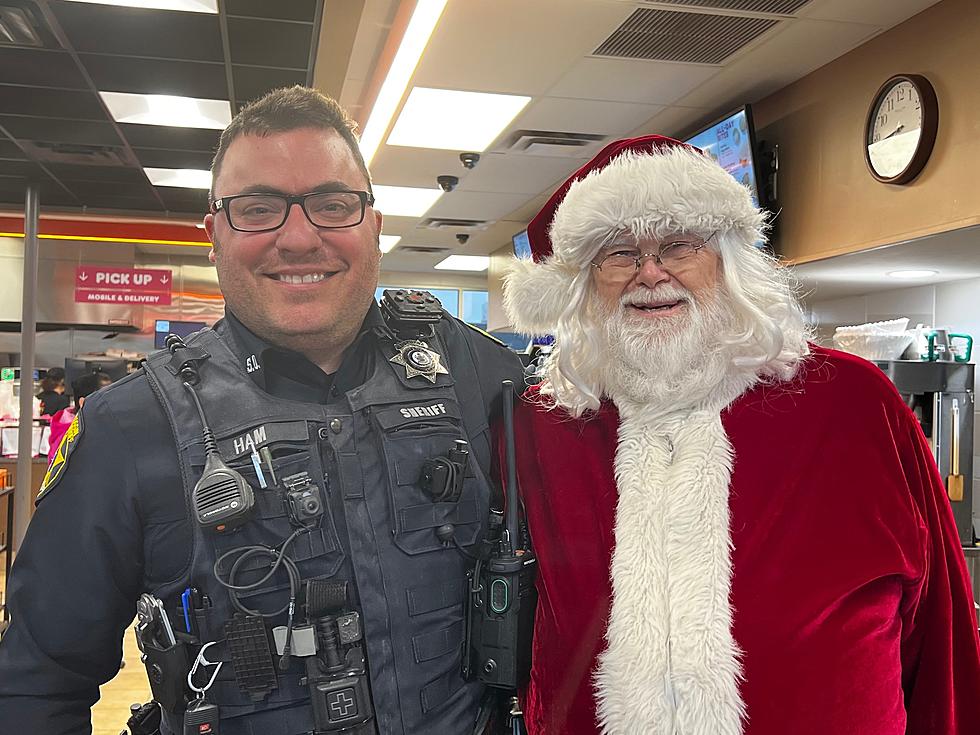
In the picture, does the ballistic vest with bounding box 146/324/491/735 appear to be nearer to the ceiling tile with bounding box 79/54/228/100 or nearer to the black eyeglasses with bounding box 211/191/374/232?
the black eyeglasses with bounding box 211/191/374/232

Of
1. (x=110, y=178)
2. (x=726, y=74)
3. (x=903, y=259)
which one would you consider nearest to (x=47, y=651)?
(x=903, y=259)

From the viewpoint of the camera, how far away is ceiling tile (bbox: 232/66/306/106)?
444 cm

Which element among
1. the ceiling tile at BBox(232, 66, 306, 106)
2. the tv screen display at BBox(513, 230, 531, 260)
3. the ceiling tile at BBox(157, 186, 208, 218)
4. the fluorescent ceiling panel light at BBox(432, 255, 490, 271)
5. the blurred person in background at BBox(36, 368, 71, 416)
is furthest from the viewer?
the fluorescent ceiling panel light at BBox(432, 255, 490, 271)

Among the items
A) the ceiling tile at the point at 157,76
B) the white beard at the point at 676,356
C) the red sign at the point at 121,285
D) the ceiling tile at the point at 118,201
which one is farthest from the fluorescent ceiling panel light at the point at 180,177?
the white beard at the point at 676,356

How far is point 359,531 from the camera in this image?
1.44 meters

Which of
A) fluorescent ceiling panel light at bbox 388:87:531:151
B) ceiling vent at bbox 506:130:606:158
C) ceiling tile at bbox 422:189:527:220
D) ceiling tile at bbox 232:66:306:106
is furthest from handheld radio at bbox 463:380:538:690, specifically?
ceiling tile at bbox 422:189:527:220

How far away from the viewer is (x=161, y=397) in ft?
4.68

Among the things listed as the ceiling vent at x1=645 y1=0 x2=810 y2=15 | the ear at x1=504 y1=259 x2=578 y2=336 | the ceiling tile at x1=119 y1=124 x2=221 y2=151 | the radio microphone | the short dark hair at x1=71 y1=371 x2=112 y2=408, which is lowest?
the radio microphone

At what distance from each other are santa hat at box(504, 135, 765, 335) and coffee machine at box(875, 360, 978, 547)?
7.02ft

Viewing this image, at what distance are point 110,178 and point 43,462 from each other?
2.49 metres

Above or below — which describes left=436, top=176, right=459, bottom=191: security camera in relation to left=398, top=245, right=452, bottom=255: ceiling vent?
below

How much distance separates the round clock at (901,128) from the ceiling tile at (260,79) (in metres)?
2.77

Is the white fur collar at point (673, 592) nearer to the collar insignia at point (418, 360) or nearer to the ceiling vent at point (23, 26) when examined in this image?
the collar insignia at point (418, 360)

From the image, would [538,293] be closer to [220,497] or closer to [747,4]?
[220,497]
